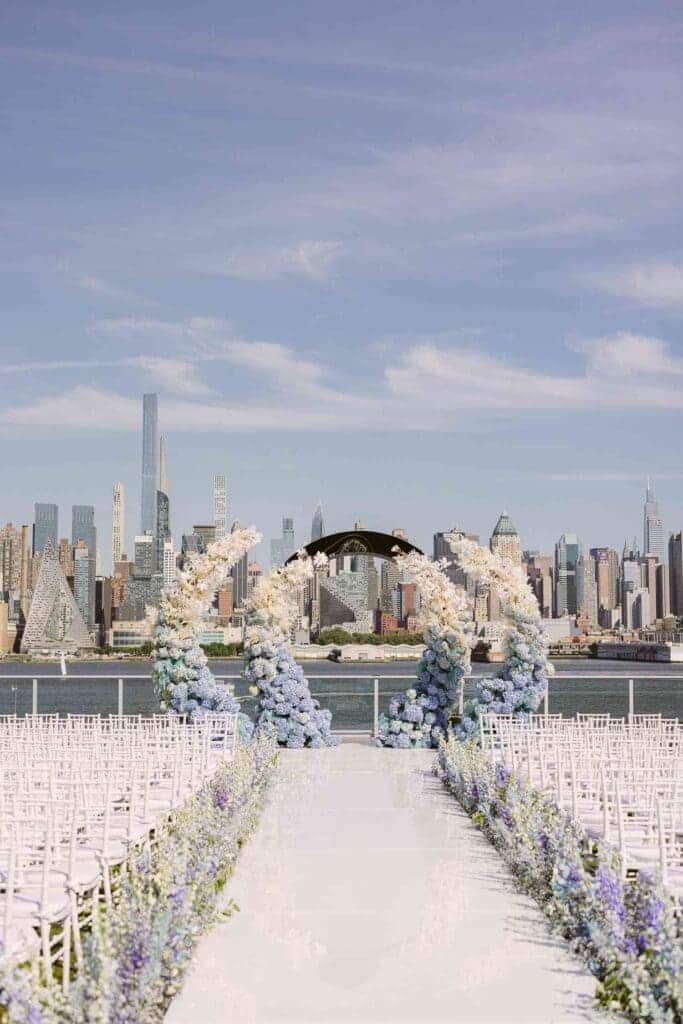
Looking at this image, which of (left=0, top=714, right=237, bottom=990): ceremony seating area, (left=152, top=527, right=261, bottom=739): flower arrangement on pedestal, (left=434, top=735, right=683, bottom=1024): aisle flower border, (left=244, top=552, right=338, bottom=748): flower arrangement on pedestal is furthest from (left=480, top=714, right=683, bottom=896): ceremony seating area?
(left=152, top=527, right=261, bottom=739): flower arrangement on pedestal

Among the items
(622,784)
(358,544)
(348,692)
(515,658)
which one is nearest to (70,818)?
(622,784)

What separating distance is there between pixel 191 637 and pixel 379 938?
33.9 feet

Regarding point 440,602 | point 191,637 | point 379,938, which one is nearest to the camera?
point 379,938

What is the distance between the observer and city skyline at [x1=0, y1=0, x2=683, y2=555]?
2302 cm

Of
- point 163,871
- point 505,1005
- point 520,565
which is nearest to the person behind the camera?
point 505,1005

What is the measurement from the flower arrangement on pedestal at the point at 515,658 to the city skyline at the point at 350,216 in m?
8.71

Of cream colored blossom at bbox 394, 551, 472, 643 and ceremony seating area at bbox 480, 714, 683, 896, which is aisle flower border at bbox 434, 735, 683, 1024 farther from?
cream colored blossom at bbox 394, 551, 472, 643

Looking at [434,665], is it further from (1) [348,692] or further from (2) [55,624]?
(2) [55,624]

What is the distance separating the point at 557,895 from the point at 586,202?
2477cm

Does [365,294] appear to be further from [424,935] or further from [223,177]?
[424,935]

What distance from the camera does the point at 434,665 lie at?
16.9 m

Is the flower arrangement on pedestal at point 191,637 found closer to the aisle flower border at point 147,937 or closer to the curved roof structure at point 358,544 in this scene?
the curved roof structure at point 358,544

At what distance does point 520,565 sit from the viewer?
16.9 meters

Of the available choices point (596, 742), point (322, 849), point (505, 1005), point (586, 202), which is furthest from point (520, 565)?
point (586, 202)
